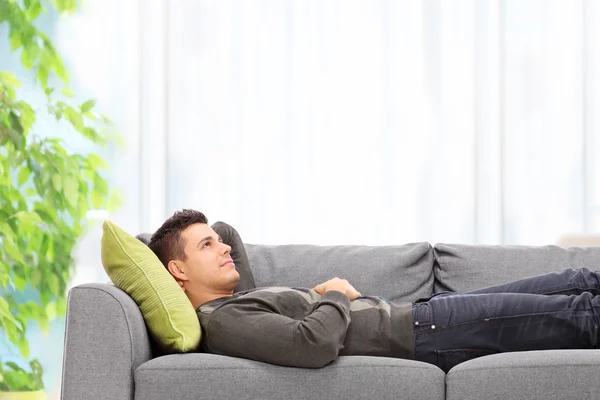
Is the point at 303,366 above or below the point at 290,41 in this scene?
below

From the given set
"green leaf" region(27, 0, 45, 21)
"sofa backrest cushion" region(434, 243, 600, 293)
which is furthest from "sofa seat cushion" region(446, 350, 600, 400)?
"green leaf" region(27, 0, 45, 21)

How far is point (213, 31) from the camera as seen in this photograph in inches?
146

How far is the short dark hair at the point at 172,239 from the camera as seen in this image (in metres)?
2.28

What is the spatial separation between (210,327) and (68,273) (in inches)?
68.6

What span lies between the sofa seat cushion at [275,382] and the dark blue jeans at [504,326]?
20 centimetres

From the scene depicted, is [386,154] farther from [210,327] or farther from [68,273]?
[210,327]

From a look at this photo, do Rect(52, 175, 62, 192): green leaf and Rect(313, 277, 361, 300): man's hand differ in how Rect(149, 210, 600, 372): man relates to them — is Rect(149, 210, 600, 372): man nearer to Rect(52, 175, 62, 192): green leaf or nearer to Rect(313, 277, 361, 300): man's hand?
Rect(313, 277, 361, 300): man's hand

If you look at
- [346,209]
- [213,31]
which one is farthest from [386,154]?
[213,31]

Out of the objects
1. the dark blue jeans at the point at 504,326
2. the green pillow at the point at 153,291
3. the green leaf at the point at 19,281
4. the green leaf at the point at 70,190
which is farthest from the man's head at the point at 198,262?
the green leaf at the point at 19,281

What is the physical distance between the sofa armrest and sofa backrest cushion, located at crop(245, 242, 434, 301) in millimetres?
712

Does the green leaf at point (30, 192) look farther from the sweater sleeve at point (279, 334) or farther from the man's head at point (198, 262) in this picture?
the sweater sleeve at point (279, 334)

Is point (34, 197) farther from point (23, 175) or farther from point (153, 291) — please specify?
point (153, 291)

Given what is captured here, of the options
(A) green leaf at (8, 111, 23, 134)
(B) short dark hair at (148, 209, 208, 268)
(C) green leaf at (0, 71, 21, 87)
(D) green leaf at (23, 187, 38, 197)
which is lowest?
(B) short dark hair at (148, 209, 208, 268)

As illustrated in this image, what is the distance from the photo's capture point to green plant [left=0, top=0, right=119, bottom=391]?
11.4ft
